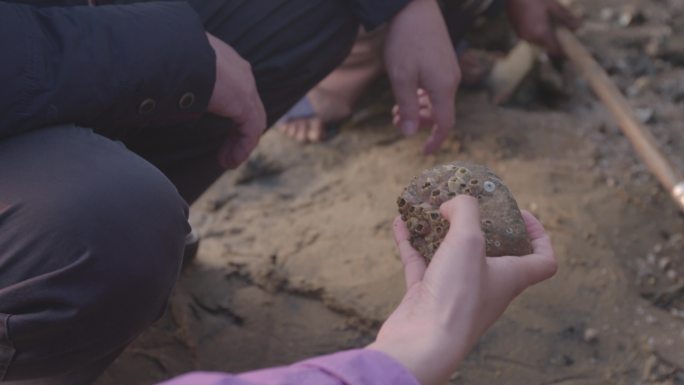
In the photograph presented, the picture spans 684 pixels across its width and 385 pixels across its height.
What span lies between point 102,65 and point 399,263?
114 centimetres

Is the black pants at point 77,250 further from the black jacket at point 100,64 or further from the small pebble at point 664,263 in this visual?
the small pebble at point 664,263

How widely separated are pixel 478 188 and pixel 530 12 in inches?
73.5

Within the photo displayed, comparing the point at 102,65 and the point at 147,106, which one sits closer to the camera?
the point at 102,65

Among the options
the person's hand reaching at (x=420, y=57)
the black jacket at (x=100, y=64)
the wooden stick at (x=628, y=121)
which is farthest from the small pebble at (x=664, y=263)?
the black jacket at (x=100, y=64)

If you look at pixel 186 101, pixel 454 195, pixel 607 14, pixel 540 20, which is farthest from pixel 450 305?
pixel 607 14

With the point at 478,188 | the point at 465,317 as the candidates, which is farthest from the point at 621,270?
the point at 465,317

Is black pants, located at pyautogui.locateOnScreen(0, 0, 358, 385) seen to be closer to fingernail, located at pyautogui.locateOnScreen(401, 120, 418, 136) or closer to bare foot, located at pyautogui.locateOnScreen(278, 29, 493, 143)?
fingernail, located at pyautogui.locateOnScreen(401, 120, 418, 136)

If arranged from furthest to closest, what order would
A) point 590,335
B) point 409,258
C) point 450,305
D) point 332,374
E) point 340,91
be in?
point 340,91, point 590,335, point 409,258, point 450,305, point 332,374

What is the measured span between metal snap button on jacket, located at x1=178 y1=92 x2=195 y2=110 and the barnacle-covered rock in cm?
50

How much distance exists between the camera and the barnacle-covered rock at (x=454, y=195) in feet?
5.21

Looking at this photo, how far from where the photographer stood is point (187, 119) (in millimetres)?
1902

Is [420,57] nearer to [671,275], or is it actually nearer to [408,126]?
[408,126]

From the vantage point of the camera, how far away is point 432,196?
1.67m

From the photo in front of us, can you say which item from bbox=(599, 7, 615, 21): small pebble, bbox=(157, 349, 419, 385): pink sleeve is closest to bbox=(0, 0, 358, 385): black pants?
bbox=(157, 349, 419, 385): pink sleeve
